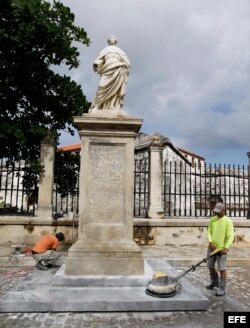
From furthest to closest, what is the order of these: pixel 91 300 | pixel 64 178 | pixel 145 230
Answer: pixel 64 178
pixel 145 230
pixel 91 300

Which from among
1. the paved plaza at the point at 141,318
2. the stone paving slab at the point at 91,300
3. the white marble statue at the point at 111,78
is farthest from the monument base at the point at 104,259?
the white marble statue at the point at 111,78

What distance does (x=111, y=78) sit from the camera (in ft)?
19.0

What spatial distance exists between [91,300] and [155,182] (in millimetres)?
7083

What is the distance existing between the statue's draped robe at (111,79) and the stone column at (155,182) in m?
5.62

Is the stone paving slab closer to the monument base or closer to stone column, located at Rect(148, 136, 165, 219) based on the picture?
the monument base

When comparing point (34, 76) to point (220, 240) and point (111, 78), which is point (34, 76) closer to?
point (111, 78)

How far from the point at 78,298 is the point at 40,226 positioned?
6.12m

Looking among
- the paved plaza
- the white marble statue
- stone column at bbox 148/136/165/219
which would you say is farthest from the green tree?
the paved plaza

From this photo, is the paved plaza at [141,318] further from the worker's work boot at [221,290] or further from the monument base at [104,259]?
the monument base at [104,259]

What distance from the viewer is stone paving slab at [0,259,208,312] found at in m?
4.36

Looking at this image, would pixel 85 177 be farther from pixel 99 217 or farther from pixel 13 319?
pixel 13 319

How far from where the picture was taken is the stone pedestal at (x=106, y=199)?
5.19 metres

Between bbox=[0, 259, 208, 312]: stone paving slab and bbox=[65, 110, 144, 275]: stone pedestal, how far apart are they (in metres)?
0.42

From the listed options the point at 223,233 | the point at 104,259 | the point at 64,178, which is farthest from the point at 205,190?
the point at 104,259
